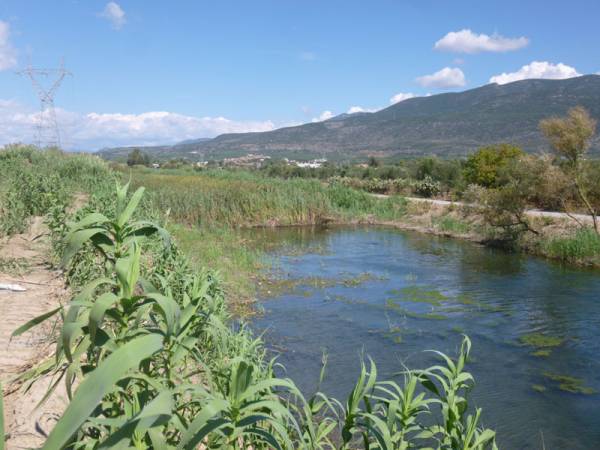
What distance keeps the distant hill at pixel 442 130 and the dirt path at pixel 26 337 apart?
2820 inches

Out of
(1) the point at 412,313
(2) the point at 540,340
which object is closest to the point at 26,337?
(1) the point at 412,313

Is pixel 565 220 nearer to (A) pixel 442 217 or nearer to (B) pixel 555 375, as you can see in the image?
(A) pixel 442 217

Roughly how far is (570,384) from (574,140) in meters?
11.4

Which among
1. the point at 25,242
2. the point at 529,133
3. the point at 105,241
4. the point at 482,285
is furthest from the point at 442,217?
the point at 529,133

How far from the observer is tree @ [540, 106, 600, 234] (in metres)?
16.3

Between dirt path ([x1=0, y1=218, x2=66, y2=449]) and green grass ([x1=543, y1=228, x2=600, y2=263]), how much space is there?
43.0 ft

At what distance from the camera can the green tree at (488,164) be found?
26.7 meters

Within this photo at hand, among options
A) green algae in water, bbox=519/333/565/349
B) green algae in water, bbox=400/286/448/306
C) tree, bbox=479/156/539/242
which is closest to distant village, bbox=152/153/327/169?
tree, bbox=479/156/539/242

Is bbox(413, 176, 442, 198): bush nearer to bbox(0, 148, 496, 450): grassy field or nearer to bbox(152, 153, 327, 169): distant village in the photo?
bbox(0, 148, 496, 450): grassy field

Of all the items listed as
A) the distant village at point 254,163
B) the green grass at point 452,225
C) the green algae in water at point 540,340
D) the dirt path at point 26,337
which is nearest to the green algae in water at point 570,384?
the green algae in water at point 540,340

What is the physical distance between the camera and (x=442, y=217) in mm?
22031

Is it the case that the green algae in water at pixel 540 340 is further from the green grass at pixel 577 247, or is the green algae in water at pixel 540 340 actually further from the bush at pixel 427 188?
the bush at pixel 427 188

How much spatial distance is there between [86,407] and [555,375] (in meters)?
7.47

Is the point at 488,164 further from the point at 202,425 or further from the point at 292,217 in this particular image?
the point at 202,425
